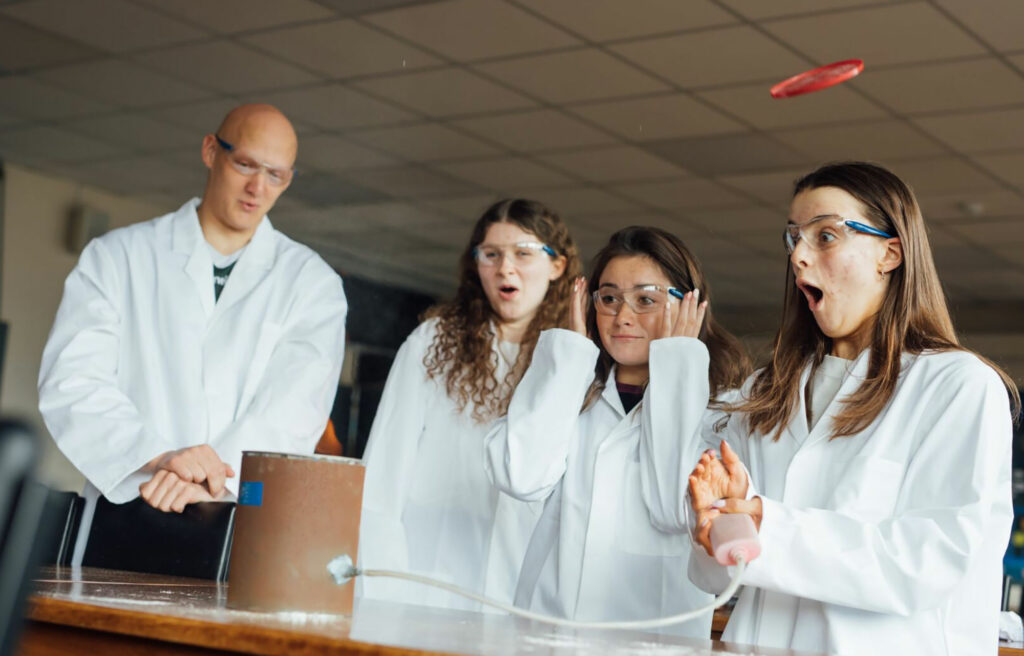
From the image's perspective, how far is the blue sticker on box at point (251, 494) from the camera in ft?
3.85

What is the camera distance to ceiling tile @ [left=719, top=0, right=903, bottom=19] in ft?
11.8

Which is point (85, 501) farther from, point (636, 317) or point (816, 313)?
point (816, 313)

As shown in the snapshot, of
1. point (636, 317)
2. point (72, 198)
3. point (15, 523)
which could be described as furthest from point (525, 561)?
point (72, 198)

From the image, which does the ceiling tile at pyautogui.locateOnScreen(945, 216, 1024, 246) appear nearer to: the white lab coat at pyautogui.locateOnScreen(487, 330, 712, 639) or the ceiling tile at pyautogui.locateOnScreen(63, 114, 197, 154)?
the ceiling tile at pyautogui.locateOnScreen(63, 114, 197, 154)

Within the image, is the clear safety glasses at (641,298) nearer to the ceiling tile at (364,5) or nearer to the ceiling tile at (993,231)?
the ceiling tile at (364,5)

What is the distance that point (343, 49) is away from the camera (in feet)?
14.2

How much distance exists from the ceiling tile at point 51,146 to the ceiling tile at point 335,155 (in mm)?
1025

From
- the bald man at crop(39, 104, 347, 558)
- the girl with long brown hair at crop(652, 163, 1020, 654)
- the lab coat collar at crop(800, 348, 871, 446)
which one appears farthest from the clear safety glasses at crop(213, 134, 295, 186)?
the lab coat collar at crop(800, 348, 871, 446)

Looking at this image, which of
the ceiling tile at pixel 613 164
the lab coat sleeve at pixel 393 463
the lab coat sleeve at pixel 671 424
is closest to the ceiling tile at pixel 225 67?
the ceiling tile at pixel 613 164

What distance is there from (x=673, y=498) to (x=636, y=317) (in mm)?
417

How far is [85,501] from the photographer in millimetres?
2082

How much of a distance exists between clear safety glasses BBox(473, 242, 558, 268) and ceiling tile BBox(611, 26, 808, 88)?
182 cm

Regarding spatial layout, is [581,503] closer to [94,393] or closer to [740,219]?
[94,393]

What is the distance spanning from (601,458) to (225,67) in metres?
3.27
